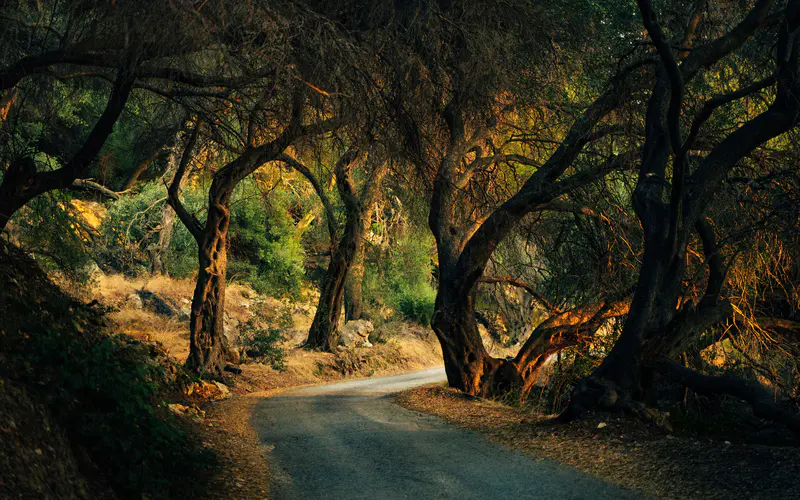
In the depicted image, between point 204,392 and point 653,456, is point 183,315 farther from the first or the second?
point 653,456

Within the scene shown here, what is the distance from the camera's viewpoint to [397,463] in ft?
28.4

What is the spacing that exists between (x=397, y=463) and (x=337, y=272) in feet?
47.8

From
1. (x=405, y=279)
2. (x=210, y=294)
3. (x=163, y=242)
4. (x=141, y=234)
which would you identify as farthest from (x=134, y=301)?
(x=405, y=279)

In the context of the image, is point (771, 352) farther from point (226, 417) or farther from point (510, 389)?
point (226, 417)

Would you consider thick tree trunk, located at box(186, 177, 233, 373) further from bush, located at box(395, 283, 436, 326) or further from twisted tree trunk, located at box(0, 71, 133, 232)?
bush, located at box(395, 283, 436, 326)

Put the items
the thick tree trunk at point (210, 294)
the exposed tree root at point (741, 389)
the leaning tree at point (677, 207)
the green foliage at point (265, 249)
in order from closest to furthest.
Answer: the exposed tree root at point (741, 389) → the leaning tree at point (677, 207) → the thick tree trunk at point (210, 294) → the green foliage at point (265, 249)

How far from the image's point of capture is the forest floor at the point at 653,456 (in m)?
7.02

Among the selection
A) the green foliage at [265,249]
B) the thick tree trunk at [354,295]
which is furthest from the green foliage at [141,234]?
the thick tree trunk at [354,295]

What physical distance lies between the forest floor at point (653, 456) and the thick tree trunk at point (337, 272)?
10.8 meters

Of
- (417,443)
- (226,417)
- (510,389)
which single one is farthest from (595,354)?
(226,417)

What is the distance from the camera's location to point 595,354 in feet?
47.4

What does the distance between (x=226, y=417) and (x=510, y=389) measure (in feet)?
18.4

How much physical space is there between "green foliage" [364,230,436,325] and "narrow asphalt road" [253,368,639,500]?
1612cm

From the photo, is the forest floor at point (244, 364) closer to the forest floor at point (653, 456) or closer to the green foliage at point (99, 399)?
the green foliage at point (99, 399)
